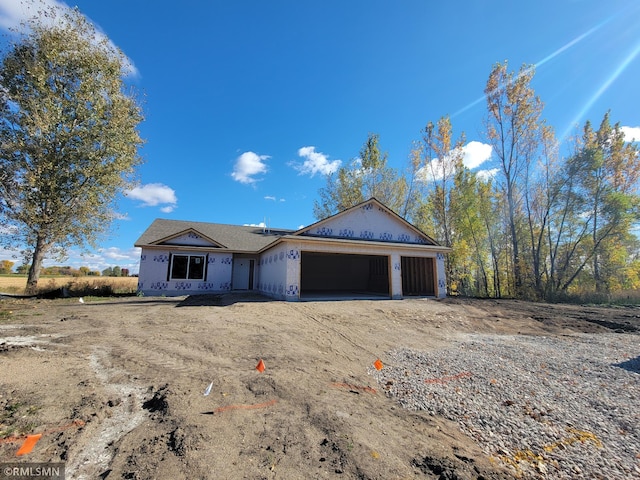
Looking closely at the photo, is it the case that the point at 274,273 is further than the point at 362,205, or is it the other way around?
the point at 362,205

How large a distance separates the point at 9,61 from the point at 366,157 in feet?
82.4

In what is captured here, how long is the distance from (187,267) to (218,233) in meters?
3.88

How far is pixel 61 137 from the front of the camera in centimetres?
1435

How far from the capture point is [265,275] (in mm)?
16406

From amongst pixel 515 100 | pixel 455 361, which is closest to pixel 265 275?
pixel 455 361

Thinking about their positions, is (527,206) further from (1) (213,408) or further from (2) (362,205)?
(1) (213,408)

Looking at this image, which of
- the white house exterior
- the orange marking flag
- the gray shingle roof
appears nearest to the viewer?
the orange marking flag

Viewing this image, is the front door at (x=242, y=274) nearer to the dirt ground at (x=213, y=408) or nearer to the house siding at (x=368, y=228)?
the house siding at (x=368, y=228)

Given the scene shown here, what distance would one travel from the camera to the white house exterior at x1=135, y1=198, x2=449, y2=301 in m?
13.4

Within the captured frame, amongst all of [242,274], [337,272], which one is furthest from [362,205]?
[242,274]

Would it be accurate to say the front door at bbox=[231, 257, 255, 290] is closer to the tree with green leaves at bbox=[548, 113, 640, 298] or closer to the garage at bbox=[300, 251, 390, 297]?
the garage at bbox=[300, 251, 390, 297]

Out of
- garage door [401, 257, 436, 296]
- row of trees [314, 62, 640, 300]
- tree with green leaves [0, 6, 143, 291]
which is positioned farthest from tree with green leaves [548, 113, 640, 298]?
Answer: tree with green leaves [0, 6, 143, 291]

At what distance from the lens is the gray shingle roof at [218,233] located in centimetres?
1628

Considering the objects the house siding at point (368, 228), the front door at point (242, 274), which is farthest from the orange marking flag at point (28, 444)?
the front door at point (242, 274)
